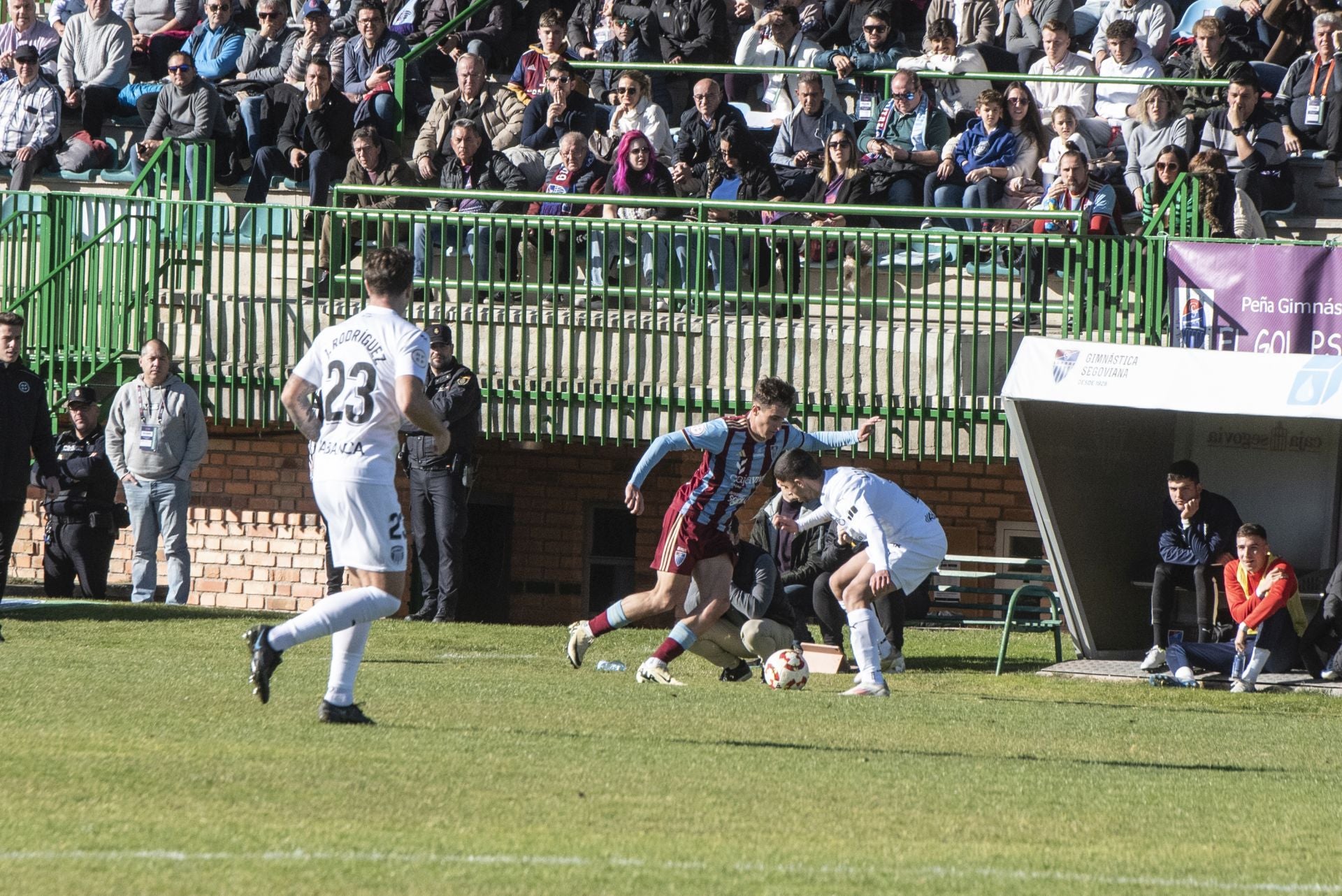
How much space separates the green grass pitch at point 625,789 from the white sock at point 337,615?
1.31 ft

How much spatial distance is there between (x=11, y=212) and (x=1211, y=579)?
995 cm

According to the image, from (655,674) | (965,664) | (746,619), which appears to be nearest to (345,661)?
(655,674)

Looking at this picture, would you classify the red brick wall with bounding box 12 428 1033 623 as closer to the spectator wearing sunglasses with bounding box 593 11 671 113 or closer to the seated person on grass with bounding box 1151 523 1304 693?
the spectator wearing sunglasses with bounding box 593 11 671 113

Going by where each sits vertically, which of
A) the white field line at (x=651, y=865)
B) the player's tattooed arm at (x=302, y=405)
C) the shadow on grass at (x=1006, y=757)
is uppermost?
the player's tattooed arm at (x=302, y=405)

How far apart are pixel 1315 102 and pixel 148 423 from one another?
9.58 m

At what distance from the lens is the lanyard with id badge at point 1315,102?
15992 mm

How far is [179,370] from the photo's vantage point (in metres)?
16.3

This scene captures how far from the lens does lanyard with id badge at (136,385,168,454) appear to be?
15141 millimetres

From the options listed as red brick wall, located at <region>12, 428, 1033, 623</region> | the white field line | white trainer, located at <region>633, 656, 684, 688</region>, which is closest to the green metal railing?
red brick wall, located at <region>12, 428, 1033, 623</region>

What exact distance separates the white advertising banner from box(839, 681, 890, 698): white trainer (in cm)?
242

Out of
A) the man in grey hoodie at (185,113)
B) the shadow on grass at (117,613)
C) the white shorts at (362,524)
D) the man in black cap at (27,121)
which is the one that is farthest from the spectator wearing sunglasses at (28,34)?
the white shorts at (362,524)

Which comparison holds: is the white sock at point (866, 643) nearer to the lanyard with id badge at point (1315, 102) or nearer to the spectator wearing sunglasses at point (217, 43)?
the lanyard with id badge at point (1315, 102)

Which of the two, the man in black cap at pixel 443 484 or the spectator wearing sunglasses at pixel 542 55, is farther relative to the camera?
the spectator wearing sunglasses at pixel 542 55

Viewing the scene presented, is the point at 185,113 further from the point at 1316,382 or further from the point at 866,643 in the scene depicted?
the point at 1316,382
